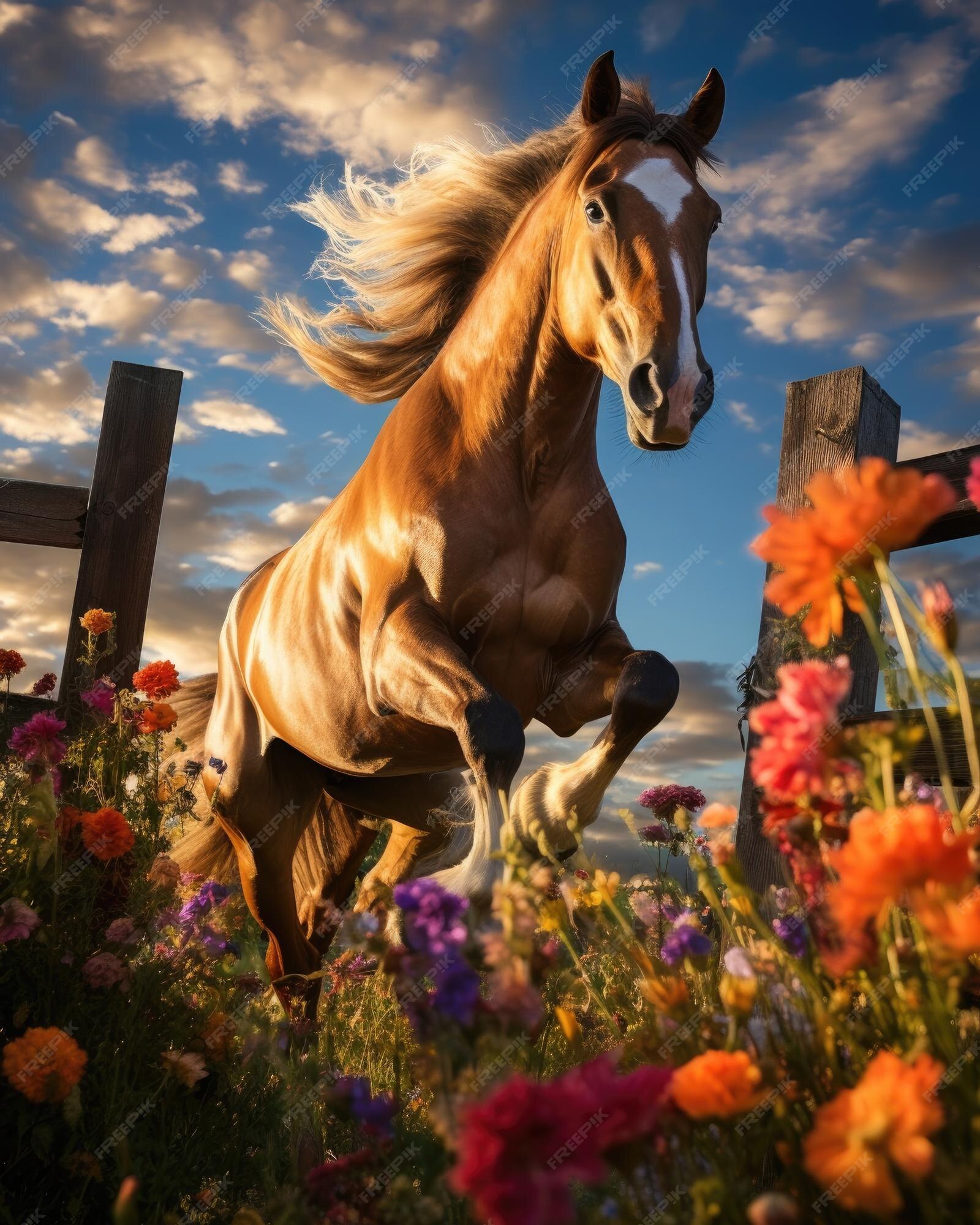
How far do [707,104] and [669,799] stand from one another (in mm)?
2637

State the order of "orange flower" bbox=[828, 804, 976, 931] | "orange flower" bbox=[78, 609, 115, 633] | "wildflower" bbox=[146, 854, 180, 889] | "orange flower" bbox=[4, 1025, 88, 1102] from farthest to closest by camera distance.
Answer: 1. "orange flower" bbox=[78, 609, 115, 633]
2. "wildflower" bbox=[146, 854, 180, 889]
3. "orange flower" bbox=[4, 1025, 88, 1102]
4. "orange flower" bbox=[828, 804, 976, 931]

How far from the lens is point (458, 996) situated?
1.17 m

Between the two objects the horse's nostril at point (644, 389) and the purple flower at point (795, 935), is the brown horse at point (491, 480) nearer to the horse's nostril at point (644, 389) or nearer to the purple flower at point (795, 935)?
the horse's nostril at point (644, 389)

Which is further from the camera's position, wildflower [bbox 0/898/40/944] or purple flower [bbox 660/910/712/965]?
wildflower [bbox 0/898/40/944]

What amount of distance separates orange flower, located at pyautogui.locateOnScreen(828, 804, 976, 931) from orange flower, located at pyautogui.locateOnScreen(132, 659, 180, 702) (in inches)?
120

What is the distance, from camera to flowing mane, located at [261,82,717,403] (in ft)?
13.3

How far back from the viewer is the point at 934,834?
0.95 meters

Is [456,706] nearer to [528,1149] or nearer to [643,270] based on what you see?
[643,270]

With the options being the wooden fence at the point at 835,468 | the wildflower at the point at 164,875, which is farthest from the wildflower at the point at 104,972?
the wooden fence at the point at 835,468

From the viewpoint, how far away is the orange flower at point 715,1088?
1.02m

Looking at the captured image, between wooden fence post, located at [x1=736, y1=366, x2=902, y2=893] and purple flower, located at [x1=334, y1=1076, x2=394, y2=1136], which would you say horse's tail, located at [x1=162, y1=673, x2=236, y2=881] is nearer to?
wooden fence post, located at [x1=736, y1=366, x2=902, y2=893]

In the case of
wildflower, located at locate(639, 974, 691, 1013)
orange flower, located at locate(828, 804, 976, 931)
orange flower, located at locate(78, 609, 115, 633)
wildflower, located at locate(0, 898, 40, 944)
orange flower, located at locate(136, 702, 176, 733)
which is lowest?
wildflower, located at locate(0, 898, 40, 944)

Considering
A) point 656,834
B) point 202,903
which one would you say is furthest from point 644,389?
point 202,903

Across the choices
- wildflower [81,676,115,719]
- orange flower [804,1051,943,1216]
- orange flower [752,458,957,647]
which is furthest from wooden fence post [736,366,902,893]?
orange flower [804,1051,943,1216]
